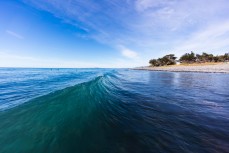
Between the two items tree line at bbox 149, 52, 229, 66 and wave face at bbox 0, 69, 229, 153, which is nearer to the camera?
wave face at bbox 0, 69, 229, 153

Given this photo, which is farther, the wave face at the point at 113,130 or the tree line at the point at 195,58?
the tree line at the point at 195,58

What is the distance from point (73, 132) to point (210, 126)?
731cm

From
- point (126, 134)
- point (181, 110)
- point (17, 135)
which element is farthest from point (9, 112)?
point (181, 110)

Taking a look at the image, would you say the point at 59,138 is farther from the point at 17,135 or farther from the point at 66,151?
the point at 17,135

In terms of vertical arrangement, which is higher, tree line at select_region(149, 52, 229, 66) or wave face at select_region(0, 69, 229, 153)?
tree line at select_region(149, 52, 229, 66)

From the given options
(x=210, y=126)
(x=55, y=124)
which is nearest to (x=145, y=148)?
(x=210, y=126)

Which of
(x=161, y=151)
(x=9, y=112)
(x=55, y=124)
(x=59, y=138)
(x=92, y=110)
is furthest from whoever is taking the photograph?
(x=92, y=110)

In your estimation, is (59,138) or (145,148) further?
(59,138)

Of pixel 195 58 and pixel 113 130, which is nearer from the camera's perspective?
pixel 113 130

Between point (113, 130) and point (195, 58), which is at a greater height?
point (195, 58)

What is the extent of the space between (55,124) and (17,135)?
5.87 feet

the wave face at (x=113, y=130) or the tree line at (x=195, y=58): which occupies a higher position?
the tree line at (x=195, y=58)

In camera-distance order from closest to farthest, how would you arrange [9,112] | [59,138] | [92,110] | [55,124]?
[59,138] < [55,124] < [9,112] < [92,110]

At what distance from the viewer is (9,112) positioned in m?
9.13
